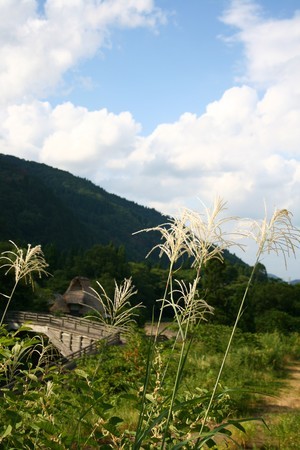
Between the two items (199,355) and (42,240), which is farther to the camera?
(42,240)

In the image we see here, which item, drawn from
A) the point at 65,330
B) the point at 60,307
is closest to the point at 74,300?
the point at 60,307

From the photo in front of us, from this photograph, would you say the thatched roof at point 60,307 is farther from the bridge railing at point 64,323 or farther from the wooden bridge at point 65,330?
the wooden bridge at point 65,330

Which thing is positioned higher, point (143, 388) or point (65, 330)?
point (143, 388)

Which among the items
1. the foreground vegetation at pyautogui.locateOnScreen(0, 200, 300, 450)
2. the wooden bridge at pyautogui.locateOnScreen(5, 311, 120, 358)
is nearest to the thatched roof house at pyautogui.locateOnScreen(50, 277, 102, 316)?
the wooden bridge at pyautogui.locateOnScreen(5, 311, 120, 358)

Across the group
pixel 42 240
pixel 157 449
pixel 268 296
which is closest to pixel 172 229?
pixel 157 449

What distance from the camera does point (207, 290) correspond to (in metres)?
2.40

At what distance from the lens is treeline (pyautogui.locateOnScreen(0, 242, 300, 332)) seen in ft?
102

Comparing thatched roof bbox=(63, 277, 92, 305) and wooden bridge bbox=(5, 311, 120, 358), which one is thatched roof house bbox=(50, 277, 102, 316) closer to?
thatched roof bbox=(63, 277, 92, 305)

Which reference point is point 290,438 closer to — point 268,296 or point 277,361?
point 277,361

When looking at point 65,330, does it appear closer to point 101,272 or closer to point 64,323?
point 64,323

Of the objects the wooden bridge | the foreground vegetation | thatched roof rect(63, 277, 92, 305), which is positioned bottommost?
the wooden bridge

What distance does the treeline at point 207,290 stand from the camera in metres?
31.0

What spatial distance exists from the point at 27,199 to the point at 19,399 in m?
168

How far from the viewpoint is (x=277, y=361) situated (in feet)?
47.7
